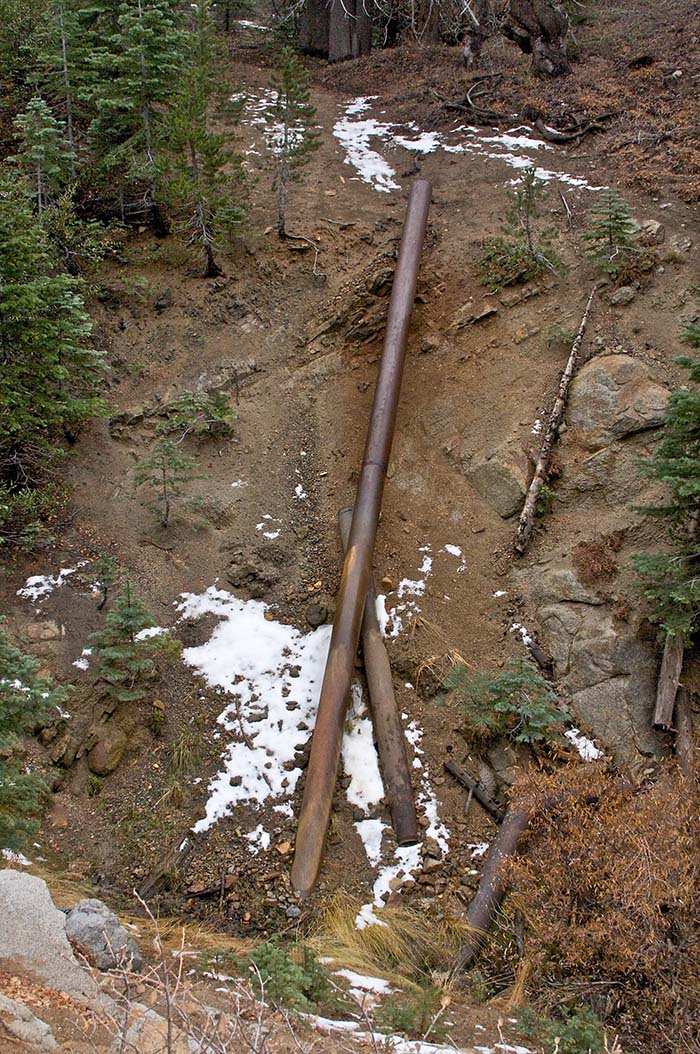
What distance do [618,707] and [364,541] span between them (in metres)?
3.55

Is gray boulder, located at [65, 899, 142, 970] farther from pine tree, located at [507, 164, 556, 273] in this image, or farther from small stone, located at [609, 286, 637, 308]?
pine tree, located at [507, 164, 556, 273]

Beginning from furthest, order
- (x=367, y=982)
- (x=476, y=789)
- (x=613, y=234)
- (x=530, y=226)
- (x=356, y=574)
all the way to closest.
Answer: (x=530, y=226)
(x=613, y=234)
(x=356, y=574)
(x=476, y=789)
(x=367, y=982)

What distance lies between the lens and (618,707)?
7.52 meters

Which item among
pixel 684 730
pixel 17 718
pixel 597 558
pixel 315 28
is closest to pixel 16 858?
pixel 17 718

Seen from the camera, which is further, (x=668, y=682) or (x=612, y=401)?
(x=612, y=401)

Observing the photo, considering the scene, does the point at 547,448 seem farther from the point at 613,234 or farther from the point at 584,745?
the point at 584,745

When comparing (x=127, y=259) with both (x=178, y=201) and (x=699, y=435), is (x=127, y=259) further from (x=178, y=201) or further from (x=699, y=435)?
(x=699, y=435)

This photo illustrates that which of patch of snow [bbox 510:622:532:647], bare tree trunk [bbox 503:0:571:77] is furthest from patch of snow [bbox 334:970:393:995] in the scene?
bare tree trunk [bbox 503:0:571:77]

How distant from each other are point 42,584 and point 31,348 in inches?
116

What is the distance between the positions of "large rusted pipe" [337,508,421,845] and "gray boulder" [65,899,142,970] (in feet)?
9.79

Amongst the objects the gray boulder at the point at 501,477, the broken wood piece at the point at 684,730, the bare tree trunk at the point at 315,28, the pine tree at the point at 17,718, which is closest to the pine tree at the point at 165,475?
the gray boulder at the point at 501,477

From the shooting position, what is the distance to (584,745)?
24.4ft

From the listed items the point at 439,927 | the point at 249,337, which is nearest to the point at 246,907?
the point at 439,927

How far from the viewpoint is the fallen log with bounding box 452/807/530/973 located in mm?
5992
